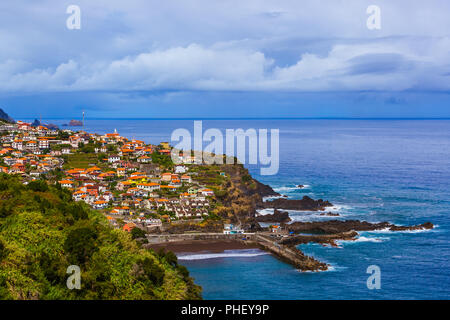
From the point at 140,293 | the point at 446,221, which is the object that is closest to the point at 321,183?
the point at 446,221

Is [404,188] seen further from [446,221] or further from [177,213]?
[177,213]

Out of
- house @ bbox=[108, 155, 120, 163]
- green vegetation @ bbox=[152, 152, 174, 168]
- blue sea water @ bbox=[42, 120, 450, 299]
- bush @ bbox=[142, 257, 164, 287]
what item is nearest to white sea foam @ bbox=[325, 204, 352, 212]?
blue sea water @ bbox=[42, 120, 450, 299]

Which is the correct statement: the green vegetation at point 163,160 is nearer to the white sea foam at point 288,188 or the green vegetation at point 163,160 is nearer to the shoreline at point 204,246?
the white sea foam at point 288,188

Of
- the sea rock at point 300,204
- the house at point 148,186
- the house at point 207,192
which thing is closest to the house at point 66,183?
the house at point 148,186

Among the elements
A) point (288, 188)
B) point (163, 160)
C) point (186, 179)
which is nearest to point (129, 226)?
point (186, 179)

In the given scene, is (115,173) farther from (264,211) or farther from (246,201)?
(264,211)

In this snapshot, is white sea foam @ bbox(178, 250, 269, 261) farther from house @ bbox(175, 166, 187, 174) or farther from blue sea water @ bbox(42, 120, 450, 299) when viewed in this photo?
house @ bbox(175, 166, 187, 174)
